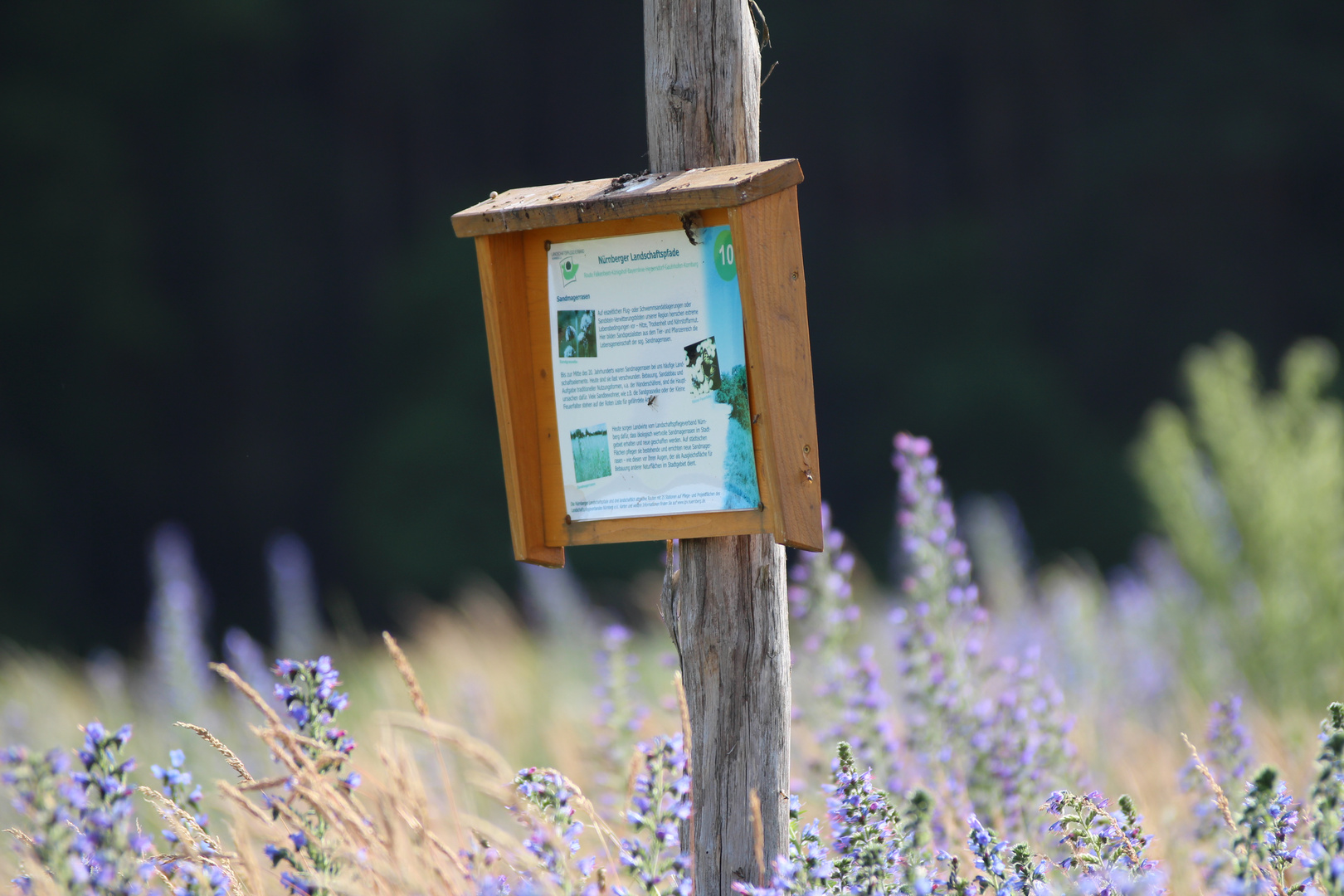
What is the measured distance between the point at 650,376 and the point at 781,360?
0.19 m

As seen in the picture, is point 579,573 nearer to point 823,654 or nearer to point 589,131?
point 589,131

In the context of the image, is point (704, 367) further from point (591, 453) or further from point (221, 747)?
point (221, 747)

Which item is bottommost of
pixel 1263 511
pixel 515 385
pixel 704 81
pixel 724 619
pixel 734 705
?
pixel 1263 511

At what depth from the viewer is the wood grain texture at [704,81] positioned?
173cm

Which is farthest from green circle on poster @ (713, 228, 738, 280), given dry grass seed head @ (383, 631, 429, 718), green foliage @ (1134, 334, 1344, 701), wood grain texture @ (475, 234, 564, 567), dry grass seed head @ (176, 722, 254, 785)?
green foliage @ (1134, 334, 1344, 701)

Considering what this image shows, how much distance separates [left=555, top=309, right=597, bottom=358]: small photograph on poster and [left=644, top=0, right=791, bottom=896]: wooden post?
0.28 meters

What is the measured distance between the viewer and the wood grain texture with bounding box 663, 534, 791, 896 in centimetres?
170

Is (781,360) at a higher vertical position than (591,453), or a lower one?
higher

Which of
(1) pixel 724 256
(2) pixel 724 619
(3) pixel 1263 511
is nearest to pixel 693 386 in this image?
(1) pixel 724 256

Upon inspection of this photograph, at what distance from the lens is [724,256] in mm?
1638

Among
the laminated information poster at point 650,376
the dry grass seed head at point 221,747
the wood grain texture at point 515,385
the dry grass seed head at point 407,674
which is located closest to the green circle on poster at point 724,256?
the laminated information poster at point 650,376

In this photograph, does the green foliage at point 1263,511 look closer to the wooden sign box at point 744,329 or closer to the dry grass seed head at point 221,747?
the wooden sign box at point 744,329

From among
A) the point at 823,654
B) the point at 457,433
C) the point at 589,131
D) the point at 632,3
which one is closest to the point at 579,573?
the point at 457,433

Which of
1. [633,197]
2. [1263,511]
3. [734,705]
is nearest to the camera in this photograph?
[633,197]
